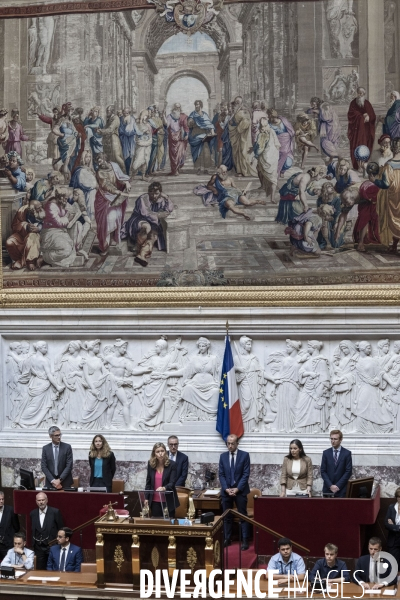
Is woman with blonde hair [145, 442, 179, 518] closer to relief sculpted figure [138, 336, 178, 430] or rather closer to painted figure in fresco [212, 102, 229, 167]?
relief sculpted figure [138, 336, 178, 430]

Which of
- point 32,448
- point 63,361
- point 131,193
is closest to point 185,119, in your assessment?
point 131,193

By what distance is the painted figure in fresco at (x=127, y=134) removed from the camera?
21656mm

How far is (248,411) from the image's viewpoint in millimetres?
21000

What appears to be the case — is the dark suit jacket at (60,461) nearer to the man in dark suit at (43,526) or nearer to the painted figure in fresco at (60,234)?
the man in dark suit at (43,526)

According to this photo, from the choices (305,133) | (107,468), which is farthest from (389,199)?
(107,468)

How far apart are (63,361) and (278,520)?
6231 mm

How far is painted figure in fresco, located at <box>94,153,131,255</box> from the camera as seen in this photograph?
21672mm

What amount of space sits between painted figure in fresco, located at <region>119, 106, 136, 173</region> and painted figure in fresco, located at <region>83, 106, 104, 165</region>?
0.42 metres

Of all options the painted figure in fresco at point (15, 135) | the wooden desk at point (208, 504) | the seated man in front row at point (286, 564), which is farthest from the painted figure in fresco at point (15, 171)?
the seated man in front row at point (286, 564)

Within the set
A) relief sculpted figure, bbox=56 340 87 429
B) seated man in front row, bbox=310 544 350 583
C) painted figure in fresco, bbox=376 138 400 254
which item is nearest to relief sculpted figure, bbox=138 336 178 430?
relief sculpted figure, bbox=56 340 87 429

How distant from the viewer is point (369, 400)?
20.6 m

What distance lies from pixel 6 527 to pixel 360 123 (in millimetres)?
9844

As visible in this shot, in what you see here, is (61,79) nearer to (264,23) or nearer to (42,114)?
(42,114)

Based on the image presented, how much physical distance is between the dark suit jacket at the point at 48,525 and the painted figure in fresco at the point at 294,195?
24.0 ft
